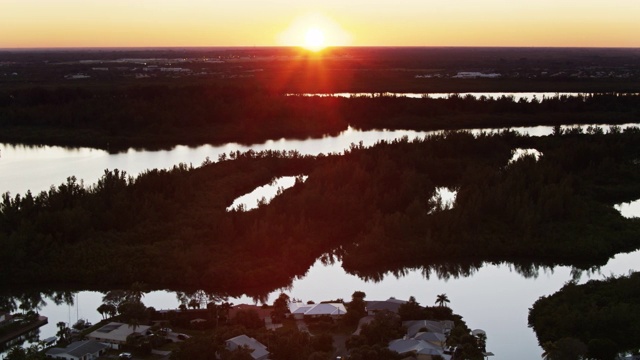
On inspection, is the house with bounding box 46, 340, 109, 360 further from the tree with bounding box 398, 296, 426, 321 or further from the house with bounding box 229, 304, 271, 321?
the tree with bounding box 398, 296, 426, 321

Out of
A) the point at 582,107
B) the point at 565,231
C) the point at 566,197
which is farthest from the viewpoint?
the point at 582,107

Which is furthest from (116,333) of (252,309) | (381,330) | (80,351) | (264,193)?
(264,193)

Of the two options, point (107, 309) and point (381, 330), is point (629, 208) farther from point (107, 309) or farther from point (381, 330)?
point (107, 309)

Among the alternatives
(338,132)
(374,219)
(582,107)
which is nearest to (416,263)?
(374,219)

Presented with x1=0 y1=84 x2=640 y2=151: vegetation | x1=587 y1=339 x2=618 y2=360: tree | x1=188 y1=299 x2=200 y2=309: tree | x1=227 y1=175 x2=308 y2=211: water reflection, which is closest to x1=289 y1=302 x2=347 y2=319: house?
x1=188 y1=299 x2=200 y2=309: tree

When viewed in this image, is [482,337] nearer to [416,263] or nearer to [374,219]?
[416,263]

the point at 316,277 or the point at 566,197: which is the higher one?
the point at 566,197
